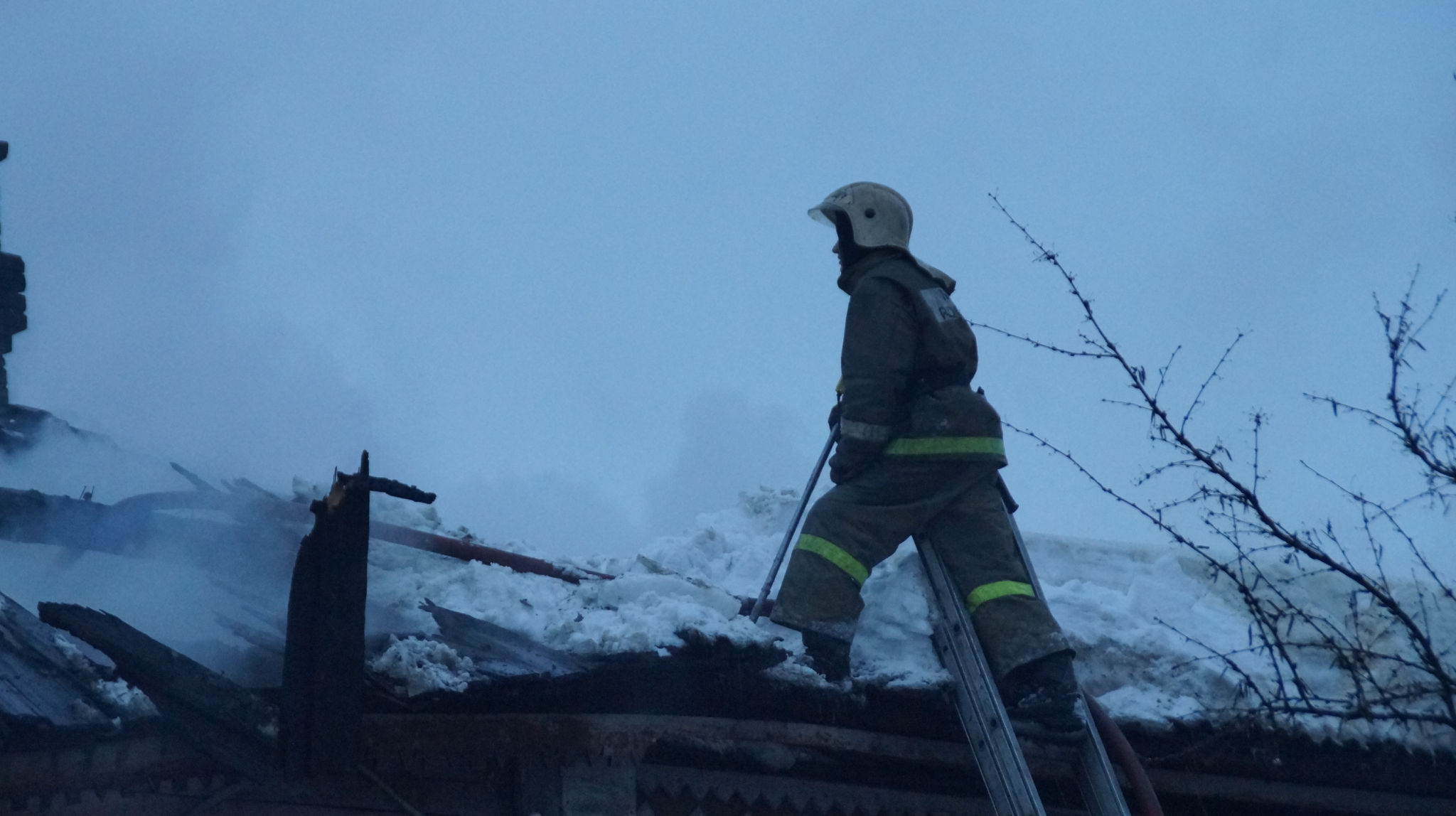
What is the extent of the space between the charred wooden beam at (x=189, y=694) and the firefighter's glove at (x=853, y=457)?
2184mm

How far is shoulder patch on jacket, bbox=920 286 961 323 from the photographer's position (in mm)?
4602

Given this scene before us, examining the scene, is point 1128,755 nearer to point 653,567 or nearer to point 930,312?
point 930,312

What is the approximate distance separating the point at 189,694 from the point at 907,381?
8.95 ft

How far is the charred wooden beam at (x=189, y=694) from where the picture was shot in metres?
2.82

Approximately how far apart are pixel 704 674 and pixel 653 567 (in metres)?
1.57

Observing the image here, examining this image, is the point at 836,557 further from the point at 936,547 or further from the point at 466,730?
the point at 466,730

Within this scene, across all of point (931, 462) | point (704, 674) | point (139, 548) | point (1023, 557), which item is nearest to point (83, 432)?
point (139, 548)

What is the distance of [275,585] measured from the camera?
4137 mm

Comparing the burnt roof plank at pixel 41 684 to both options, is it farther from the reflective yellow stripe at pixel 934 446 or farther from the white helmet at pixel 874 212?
the white helmet at pixel 874 212

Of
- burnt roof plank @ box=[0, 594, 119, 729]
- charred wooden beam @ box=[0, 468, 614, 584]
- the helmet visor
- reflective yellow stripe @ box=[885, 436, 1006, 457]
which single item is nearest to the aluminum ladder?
reflective yellow stripe @ box=[885, 436, 1006, 457]

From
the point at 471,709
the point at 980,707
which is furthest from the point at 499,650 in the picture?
the point at 980,707

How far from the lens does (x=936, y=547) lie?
450cm

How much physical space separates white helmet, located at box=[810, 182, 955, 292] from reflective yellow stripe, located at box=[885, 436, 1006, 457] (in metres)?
0.78

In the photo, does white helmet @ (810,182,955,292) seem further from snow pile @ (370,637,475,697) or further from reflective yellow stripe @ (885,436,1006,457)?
snow pile @ (370,637,475,697)
